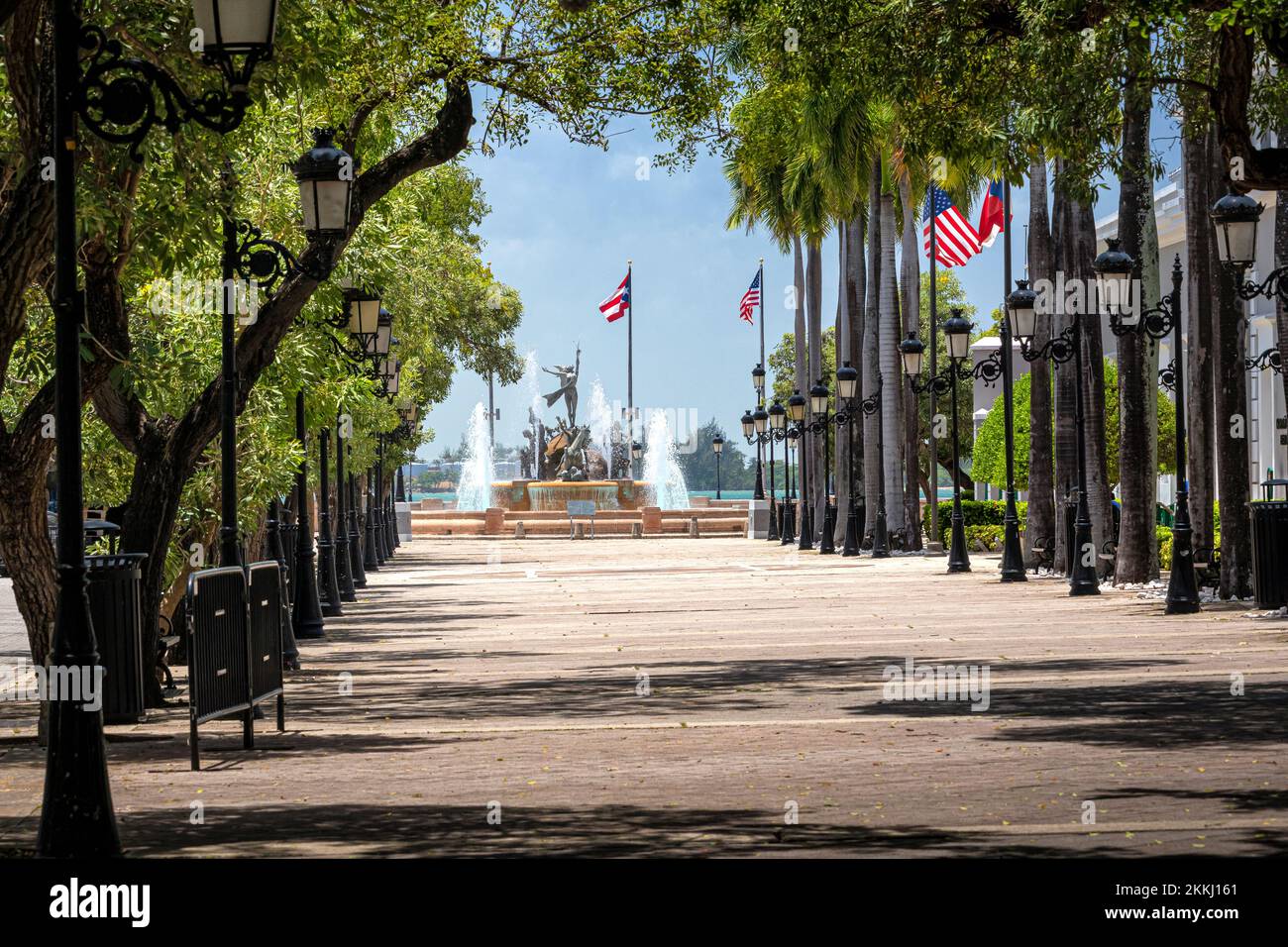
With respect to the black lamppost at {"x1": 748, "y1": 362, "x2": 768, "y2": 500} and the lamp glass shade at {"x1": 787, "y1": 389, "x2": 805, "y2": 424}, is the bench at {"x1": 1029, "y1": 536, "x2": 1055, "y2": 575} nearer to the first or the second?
the lamp glass shade at {"x1": 787, "y1": 389, "x2": 805, "y2": 424}

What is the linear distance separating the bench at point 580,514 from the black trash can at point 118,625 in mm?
54875

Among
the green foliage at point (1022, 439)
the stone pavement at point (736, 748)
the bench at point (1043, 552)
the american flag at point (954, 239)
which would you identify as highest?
the american flag at point (954, 239)

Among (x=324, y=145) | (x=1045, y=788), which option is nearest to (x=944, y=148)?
(x=324, y=145)

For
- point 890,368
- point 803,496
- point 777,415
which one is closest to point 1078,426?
point 890,368

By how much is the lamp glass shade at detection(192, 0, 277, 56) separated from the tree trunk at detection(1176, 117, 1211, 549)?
57.2ft

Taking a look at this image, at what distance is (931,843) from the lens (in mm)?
7797

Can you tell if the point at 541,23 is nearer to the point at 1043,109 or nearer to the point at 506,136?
the point at 506,136

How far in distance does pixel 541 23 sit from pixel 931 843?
37.4 feet

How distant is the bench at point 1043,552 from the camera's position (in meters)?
32.8

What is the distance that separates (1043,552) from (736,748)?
72.8 feet

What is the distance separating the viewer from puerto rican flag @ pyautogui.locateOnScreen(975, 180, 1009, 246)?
1736 inches

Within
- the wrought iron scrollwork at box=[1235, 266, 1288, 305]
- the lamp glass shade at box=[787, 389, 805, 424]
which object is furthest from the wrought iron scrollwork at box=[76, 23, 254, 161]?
the lamp glass shade at box=[787, 389, 805, 424]

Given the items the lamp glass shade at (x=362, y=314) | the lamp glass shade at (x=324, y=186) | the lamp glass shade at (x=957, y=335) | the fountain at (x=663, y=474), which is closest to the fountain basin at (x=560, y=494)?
the fountain at (x=663, y=474)

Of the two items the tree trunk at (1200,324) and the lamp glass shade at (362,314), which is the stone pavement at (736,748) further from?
the tree trunk at (1200,324)
